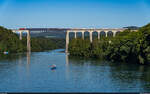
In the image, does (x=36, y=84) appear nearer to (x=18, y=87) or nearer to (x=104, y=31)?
(x=18, y=87)

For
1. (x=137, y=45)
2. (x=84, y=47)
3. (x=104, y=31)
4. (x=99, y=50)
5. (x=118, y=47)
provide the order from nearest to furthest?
1. (x=137, y=45)
2. (x=118, y=47)
3. (x=99, y=50)
4. (x=84, y=47)
5. (x=104, y=31)

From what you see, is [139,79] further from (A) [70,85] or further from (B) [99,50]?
(B) [99,50]

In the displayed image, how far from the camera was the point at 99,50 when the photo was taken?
71688 mm

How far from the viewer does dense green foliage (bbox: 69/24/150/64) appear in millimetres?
49406

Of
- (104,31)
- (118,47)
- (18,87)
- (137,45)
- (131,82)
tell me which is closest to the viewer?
(18,87)

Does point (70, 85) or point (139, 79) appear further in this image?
point (139, 79)

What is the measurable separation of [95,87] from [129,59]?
27712mm

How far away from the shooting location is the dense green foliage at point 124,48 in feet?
162

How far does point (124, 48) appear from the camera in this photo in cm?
5669

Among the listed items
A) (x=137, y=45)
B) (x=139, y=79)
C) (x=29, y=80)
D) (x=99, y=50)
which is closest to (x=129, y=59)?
(x=137, y=45)

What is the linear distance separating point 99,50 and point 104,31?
64.2 meters

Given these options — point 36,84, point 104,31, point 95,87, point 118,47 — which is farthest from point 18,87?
point 104,31

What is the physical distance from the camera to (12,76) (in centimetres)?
3659

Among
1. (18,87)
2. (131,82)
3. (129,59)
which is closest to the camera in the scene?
(18,87)
